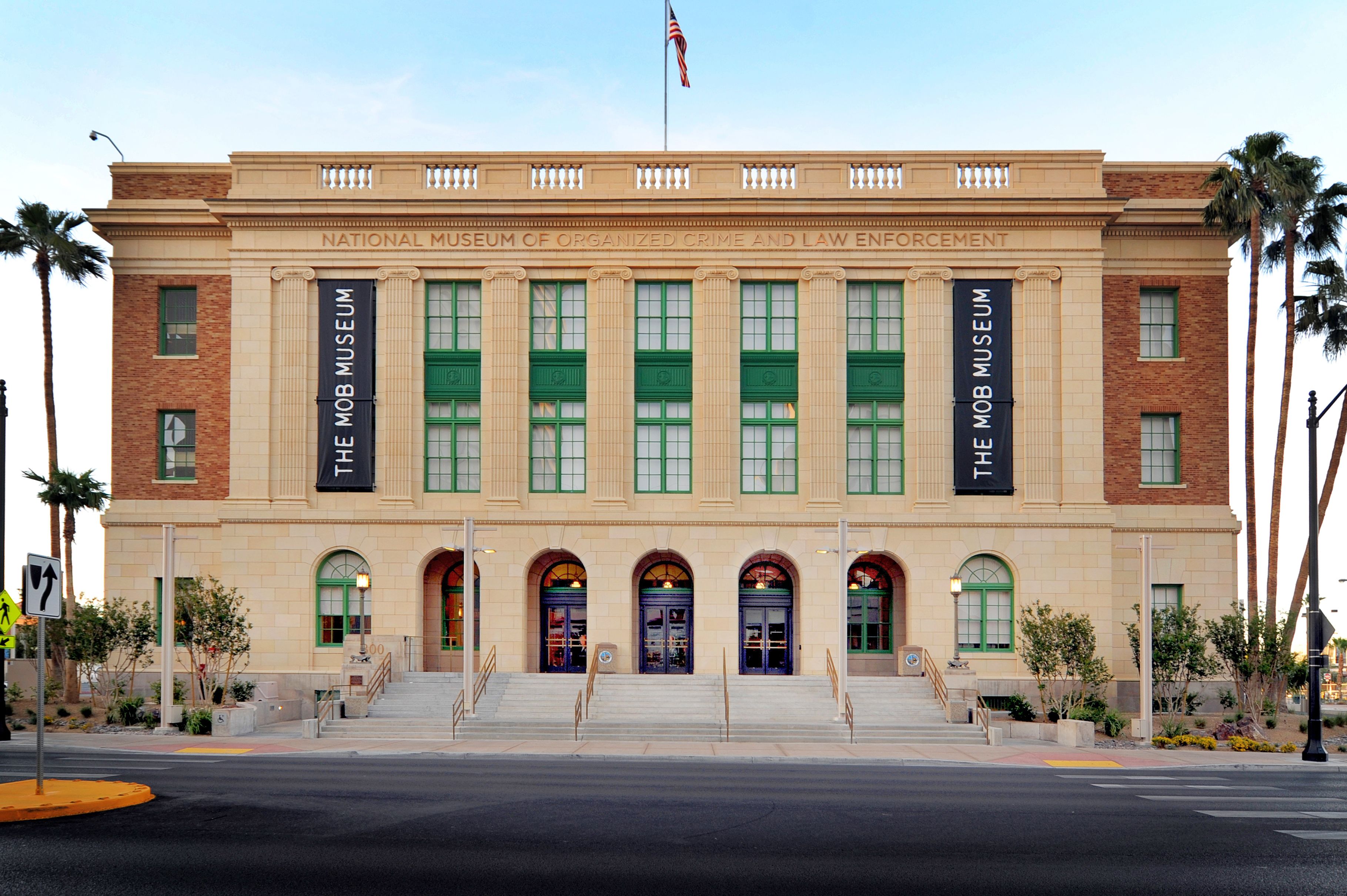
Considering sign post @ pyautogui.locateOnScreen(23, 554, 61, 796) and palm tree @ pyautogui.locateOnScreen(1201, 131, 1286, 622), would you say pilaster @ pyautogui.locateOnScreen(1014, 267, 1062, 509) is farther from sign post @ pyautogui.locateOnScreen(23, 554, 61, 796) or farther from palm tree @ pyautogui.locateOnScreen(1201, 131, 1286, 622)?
sign post @ pyautogui.locateOnScreen(23, 554, 61, 796)

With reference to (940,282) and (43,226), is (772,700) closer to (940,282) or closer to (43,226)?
(940,282)

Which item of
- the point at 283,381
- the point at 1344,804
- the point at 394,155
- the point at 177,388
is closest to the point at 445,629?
the point at 283,381

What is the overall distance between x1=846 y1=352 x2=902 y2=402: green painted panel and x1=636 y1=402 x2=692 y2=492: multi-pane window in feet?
18.2

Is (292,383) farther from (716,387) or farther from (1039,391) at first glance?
(1039,391)

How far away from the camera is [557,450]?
125ft

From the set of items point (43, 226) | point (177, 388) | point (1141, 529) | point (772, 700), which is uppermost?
point (43, 226)

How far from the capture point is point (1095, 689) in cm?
3447

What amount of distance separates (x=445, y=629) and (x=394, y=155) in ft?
52.1

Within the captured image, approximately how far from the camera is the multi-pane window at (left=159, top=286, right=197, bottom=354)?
39.6 m

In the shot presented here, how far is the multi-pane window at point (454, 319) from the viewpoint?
38531mm

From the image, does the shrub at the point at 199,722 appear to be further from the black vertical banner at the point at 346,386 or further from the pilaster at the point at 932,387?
the pilaster at the point at 932,387

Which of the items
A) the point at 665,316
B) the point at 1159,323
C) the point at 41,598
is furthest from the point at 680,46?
the point at 41,598

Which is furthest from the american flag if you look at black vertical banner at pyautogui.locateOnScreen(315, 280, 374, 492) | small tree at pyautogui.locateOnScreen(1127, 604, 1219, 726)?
small tree at pyautogui.locateOnScreen(1127, 604, 1219, 726)

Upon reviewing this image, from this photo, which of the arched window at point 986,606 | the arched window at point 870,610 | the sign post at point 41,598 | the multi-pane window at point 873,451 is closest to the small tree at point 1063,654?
the arched window at point 986,606
